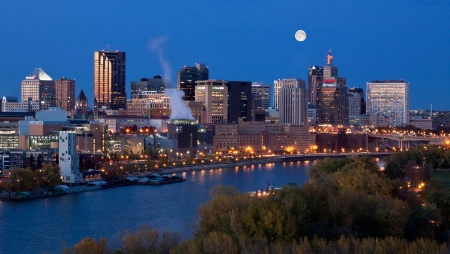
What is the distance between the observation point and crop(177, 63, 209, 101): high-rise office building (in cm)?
3556

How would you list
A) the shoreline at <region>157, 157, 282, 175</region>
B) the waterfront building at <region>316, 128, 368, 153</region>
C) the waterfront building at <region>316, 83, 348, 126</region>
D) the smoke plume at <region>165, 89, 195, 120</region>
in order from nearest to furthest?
the shoreline at <region>157, 157, 282, 175</region>, the smoke plume at <region>165, 89, 195, 120</region>, the waterfront building at <region>316, 128, 368, 153</region>, the waterfront building at <region>316, 83, 348, 126</region>

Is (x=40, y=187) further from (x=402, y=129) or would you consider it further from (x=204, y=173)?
(x=402, y=129)

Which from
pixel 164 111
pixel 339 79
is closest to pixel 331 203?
pixel 164 111

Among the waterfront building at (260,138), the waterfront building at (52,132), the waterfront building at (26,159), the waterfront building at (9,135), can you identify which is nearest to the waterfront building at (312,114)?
the waterfront building at (260,138)

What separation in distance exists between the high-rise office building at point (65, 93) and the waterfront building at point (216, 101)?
6.59m

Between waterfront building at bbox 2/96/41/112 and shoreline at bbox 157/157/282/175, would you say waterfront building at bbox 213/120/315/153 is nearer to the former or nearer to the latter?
shoreline at bbox 157/157/282/175

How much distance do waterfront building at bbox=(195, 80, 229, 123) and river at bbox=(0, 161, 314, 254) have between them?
55.5 ft

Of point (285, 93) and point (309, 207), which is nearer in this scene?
point (309, 207)

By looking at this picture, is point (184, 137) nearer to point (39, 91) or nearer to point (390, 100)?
point (39, 91)

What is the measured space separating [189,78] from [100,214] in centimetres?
2577

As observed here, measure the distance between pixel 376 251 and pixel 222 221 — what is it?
64.9 inches

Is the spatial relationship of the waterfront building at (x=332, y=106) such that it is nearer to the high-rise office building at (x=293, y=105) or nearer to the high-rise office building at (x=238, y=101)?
the high-rise office building at (x=293, y=105)

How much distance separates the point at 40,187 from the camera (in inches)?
526

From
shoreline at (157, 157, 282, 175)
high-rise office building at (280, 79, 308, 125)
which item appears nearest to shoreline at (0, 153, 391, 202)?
shoreline at (157, 157, 282, 175)
